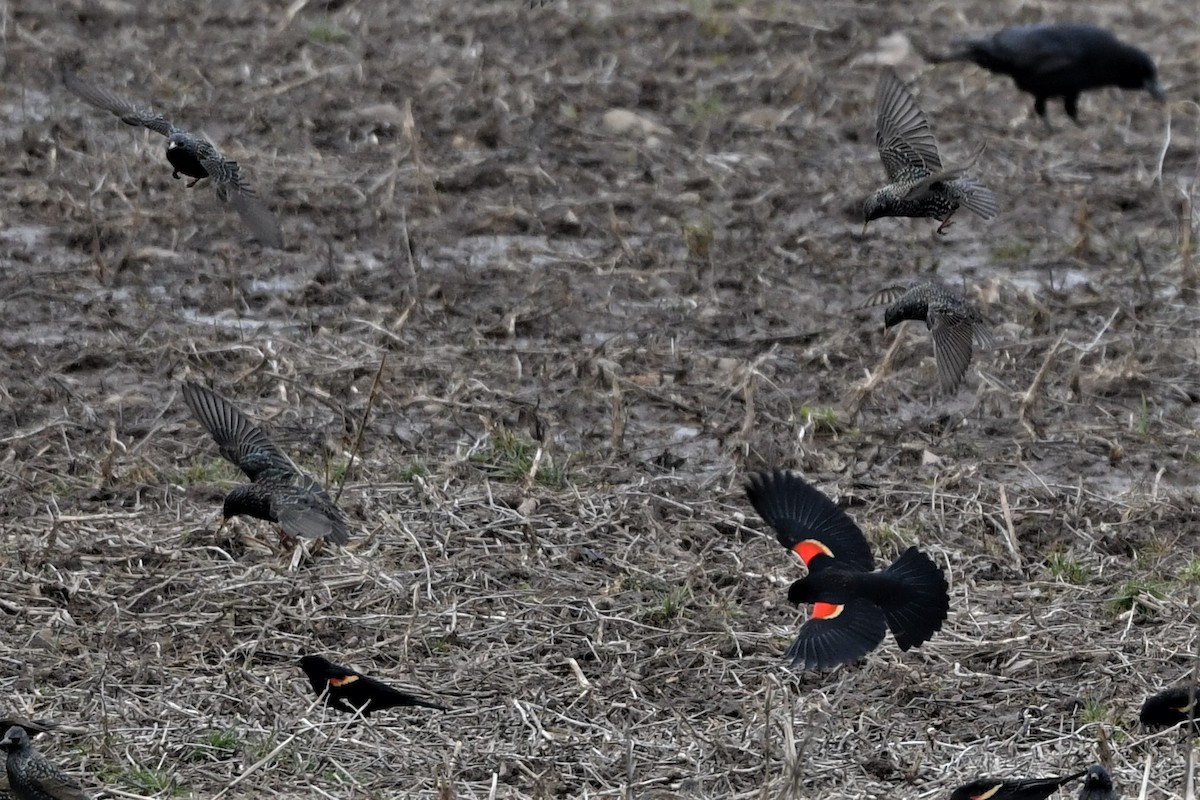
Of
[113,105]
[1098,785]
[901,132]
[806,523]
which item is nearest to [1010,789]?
[1098,785]

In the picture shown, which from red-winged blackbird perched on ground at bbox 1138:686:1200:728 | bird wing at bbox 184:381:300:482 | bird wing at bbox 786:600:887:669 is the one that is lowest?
red-winged blackbird perched on ground at bbox 1138:686:1200:728

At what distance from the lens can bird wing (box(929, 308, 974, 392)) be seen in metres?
7.57

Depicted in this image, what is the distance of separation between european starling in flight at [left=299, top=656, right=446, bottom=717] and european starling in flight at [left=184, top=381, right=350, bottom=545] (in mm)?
471

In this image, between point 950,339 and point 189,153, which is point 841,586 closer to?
point 950,339

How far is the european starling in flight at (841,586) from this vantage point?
5.93 metres

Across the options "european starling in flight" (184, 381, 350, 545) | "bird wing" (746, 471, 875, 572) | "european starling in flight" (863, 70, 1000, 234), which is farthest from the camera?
"european starling in flight" (863, 70, 1000, 234)

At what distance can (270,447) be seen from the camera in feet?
24.4

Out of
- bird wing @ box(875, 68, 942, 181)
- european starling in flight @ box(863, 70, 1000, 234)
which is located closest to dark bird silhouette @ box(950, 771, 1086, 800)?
european starling in flight @ box(863, 70, 1000, 234)

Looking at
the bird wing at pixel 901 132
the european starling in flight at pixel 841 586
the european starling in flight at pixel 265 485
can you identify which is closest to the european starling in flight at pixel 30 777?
the european starling in flight at pixel 265 485

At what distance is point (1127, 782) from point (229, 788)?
8.82ft

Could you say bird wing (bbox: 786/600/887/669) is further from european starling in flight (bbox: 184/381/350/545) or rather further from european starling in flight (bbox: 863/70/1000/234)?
european starling in flight (bbox: 863/70/1000/234)

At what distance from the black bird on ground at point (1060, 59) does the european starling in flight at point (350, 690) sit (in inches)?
184

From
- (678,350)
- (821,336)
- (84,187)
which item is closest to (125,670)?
(678,350)

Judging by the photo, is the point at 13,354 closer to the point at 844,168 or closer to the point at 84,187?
the point at 84,187
